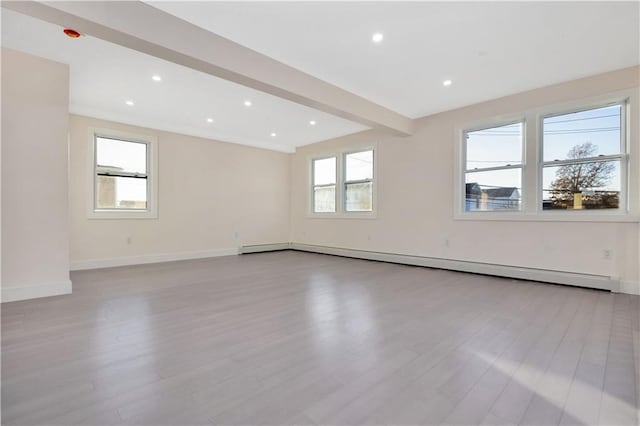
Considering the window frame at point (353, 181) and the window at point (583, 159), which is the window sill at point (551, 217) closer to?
the window at point (583, 159)

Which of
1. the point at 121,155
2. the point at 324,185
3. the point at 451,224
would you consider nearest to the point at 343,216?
the point at 324,185

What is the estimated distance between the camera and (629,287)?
358 centimetres

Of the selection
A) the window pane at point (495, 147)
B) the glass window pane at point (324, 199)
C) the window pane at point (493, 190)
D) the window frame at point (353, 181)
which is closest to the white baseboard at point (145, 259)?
the glass window pane at point (324, 199)

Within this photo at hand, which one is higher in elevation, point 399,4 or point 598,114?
point 399,4

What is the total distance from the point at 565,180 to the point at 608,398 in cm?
347

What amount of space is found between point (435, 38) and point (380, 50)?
1.85ft

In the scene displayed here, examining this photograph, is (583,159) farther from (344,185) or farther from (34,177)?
(34,177)

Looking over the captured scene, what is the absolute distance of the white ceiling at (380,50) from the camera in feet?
8.60

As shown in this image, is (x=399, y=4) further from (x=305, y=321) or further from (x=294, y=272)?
(x=294, y=272)

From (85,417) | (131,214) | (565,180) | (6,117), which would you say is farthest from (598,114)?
(131,214)

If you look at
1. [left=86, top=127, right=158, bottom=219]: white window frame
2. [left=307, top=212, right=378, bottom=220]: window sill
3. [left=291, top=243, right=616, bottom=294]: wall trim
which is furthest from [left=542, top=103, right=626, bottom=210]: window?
[left=86, top=127, right=158, bottom=219]: white window frame

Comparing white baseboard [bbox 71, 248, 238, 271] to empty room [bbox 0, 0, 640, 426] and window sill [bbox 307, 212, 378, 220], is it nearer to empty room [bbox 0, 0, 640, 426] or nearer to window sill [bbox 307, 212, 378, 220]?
empty room [bbox 0, 0, 640, 426]

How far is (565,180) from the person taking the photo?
13.4 ft

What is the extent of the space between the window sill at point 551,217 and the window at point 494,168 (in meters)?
0.14
